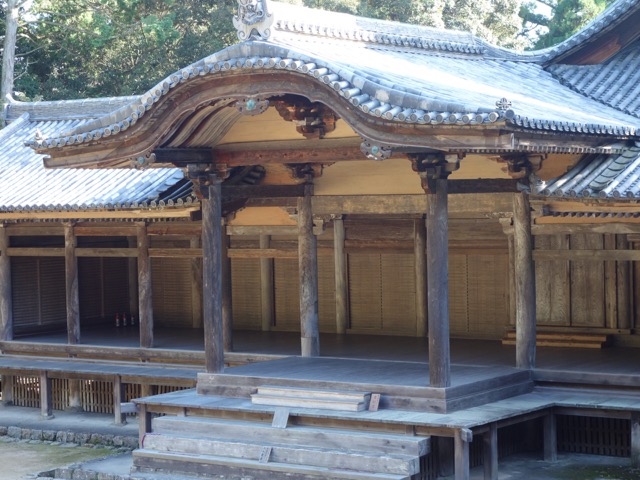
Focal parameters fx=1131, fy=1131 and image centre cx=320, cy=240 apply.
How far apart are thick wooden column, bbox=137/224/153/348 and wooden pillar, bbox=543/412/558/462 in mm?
6674

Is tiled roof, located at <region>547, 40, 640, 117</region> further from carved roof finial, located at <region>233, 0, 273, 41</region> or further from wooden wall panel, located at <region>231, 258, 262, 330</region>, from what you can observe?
wooden wall panel, located at <region>231, 258, 262, 330</region>

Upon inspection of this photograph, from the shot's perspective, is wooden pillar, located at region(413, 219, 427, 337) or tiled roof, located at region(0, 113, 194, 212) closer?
tiled roof, located at region(0, 113, 194, 212)

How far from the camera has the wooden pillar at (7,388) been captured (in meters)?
19.1

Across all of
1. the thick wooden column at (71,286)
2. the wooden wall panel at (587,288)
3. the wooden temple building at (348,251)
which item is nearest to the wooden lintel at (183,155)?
the wooden temple building at (348,251)

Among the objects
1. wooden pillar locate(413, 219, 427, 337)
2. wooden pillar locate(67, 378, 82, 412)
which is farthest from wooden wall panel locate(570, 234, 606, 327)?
wooden pillar locate(67, 378, 82, 412)

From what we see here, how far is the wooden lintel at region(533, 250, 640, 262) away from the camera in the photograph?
45.8 feet

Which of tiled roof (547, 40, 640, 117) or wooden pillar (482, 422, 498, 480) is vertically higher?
tiled roof (547, 40, 640, 117)

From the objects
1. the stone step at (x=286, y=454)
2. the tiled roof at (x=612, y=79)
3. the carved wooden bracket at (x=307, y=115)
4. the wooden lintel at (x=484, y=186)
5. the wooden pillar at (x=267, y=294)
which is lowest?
the stone step at (x=286, y=454)

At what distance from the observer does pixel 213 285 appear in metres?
14.1

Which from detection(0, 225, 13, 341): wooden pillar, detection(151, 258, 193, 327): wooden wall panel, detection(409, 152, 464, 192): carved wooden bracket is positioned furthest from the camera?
detection(151, 258, 193, 327): wooden wall panel

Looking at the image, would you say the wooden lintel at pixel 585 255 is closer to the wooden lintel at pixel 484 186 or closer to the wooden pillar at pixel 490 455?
the wooden lintel at pixel 484 186

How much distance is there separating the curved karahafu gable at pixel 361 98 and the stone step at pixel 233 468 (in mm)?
3451

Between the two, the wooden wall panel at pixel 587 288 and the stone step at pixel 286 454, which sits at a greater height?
the wooden wall panel at pixel 587 288

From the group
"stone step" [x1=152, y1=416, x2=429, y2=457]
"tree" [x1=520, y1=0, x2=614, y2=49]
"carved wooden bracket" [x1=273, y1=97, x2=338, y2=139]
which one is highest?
"tree" [x1=520, y1=0, x2=614, y2=49]
